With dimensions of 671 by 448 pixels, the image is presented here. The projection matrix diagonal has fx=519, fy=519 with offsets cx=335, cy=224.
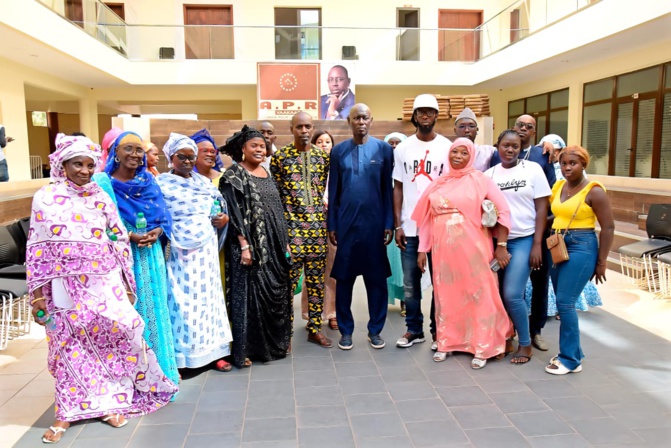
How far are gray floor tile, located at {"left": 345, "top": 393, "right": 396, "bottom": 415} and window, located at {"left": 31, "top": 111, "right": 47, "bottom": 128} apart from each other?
73.3ft

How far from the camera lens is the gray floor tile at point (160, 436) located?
270 cm

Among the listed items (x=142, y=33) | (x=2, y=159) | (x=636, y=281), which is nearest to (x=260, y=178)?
(x=636, y=281)

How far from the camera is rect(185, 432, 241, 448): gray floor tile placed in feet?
8.77

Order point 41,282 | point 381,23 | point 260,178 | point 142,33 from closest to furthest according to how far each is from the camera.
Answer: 1. point 41,282
2. point 260,178
3. point 142,33
4. point 381,23

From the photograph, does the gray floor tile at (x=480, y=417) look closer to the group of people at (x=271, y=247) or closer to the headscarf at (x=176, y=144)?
the group of people at (x=271, y=247)

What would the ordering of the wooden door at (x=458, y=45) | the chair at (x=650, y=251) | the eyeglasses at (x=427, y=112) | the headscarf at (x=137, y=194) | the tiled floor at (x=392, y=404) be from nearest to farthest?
the tiled floor at (x=392, y=404) → the headscarf at (x=137, y=194) → the eyeglasses at (x=427, y=112) → the chair at (x=650, y=251) → the wooden door at (x=458, y=45)

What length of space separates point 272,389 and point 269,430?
0.53 m

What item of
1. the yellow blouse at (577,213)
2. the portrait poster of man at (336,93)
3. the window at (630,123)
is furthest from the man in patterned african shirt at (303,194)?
the portrait poster of man at (336,93)

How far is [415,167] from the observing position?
154 inches

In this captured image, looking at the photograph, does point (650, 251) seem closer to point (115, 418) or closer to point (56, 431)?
point (115, 418)

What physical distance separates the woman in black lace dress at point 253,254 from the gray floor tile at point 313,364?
196mm

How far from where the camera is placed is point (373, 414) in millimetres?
2996

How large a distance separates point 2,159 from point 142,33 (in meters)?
7.60

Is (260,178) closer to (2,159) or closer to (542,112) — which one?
(2,159)
